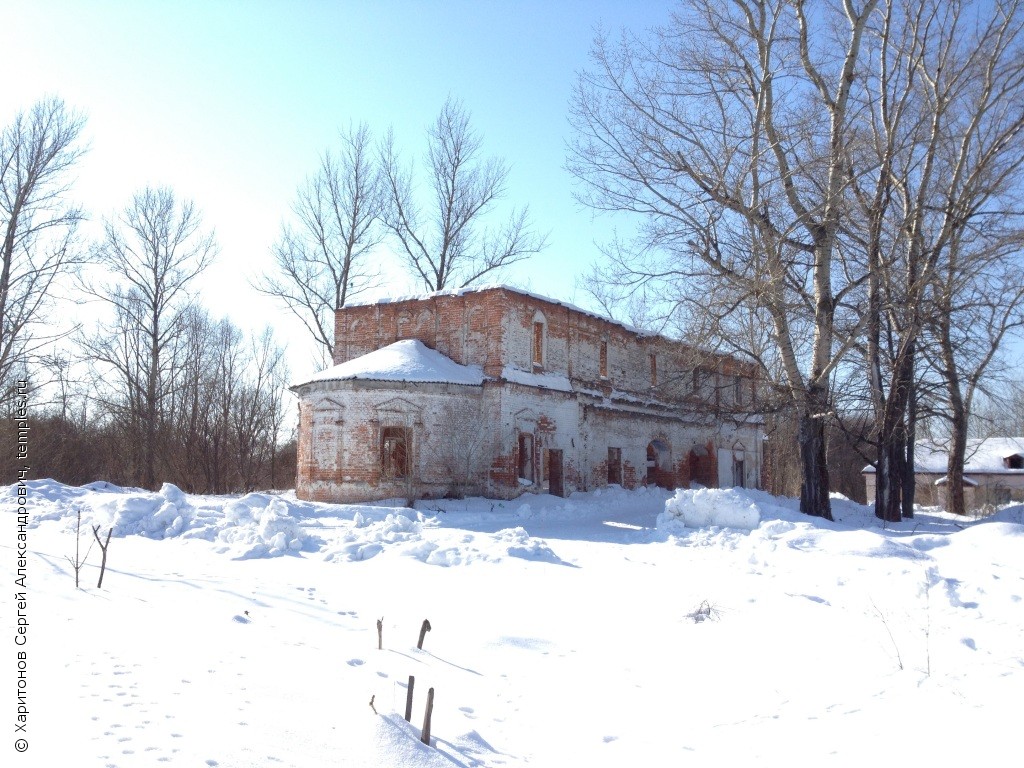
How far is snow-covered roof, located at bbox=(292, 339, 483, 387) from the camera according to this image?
21531 millimetres

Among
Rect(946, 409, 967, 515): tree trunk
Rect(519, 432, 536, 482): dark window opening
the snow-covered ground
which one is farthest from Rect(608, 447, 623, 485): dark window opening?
the snow-covered ground

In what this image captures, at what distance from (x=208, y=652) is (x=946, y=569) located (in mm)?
9128

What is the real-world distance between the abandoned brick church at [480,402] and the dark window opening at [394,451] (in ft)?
0.13

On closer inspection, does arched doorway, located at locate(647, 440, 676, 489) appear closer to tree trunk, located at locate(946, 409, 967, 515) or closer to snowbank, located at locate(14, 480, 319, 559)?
tree trunk, located at locate(946, 409, 967, 515)

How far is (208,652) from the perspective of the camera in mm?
6000

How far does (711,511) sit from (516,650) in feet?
29.0

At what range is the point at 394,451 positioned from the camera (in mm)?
21875

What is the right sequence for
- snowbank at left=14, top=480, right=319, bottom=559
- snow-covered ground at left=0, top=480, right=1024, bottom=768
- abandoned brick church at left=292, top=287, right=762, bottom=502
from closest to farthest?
snow-covered ground at left=0, top=480, right=1024, bottom=768 < snowbank at left=14, top=480, right=319, bottom=559 < abandoned brick church at left=292, top=287, right=762, bottom=502

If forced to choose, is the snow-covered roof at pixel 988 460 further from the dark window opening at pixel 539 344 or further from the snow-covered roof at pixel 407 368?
the snow-covered roof at pixel 407 368

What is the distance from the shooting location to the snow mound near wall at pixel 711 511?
14.8 meters

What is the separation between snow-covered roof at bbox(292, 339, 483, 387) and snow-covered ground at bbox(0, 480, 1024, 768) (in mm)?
8962

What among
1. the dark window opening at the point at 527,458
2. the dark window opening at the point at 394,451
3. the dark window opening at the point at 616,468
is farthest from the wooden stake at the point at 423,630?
the dark window opening at the point at 616,468

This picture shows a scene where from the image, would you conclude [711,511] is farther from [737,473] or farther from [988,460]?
[988,460]

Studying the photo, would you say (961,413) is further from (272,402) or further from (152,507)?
(272,402)
